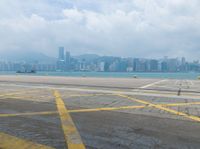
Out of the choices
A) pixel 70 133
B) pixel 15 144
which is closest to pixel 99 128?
pixel 70 133

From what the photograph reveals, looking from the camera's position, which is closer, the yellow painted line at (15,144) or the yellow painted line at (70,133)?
the yellow painted line at (15,144)

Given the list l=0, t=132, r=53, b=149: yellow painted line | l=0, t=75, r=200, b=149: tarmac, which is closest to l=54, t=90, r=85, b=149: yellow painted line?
l=0, t=75, r=200, b=149: tarmac

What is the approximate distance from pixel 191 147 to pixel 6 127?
4.49 meters

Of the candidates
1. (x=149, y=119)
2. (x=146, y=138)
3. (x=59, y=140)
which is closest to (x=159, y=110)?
(x=149, y=119)

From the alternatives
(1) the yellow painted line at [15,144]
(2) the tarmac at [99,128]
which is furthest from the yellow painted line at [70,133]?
(1) the yellow painted line at [15,144]

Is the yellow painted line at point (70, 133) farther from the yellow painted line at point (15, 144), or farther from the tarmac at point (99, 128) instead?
the yellow painted line at point (15, 144)

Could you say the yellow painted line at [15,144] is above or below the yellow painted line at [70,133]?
below

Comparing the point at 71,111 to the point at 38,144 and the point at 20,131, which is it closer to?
the point at 20,131

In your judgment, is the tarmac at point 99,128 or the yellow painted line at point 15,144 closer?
the yellow painted line at point 15,144

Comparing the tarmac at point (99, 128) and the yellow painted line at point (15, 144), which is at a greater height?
the tarmac at point (99, 128)

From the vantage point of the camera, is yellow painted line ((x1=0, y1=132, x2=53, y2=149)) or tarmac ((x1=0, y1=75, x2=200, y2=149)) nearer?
yellow painted line ((x1=0, y1=132, x2=53, y2=149))

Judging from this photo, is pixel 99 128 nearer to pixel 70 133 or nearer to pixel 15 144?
pixel 70 133

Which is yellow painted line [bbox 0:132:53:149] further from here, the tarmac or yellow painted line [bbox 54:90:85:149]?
yellow painted line [bbox 54:90:85:149]

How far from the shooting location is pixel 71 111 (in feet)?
24.4
